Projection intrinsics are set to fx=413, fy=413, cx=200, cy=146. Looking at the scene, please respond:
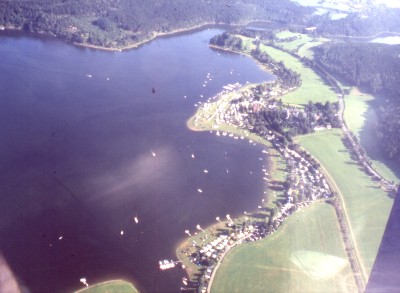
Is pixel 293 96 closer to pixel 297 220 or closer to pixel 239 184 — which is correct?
pixel 239 184

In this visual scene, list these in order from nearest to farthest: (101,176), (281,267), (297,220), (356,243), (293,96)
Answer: (281,267)
(356,243)
(297,220)
(101,176)
(293,96)

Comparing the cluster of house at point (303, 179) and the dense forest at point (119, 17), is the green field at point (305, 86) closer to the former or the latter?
the cluster of house at point (303, 179)

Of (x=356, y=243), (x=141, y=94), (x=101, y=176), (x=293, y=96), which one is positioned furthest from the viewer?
(x=293, y=96)

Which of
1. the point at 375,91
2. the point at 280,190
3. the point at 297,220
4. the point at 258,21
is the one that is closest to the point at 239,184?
the point at 280,190

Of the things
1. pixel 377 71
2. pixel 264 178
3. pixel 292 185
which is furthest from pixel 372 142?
pixel 377 71

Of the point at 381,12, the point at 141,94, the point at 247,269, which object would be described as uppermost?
the point at 381,12
